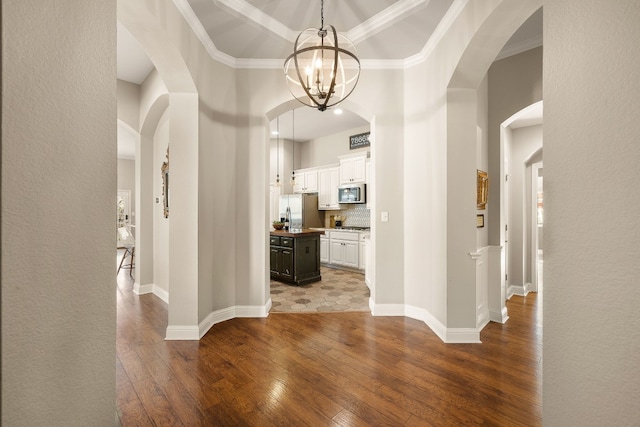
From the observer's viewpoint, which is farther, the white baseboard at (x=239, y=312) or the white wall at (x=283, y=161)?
the white wall at (x=283, y=161)

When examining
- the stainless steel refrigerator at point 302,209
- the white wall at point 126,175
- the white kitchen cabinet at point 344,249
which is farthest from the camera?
the white wall at point 126,175

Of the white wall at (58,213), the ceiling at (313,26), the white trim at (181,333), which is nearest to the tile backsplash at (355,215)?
the ceiling at (313,26)

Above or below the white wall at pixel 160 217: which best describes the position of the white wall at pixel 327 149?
above

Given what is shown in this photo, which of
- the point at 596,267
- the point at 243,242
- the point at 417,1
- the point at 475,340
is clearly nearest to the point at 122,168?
the point at 243,242

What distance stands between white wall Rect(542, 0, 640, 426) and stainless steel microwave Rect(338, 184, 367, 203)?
4.84 m

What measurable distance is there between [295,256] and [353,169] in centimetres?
259

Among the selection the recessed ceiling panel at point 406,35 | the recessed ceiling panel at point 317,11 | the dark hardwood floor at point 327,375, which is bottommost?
the dark hardwood floor at point 327,375

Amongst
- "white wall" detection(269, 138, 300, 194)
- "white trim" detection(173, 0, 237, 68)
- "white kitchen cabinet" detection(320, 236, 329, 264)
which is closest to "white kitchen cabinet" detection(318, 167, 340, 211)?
"white kitchen cabinet" detection(320, 236, 329, 264)

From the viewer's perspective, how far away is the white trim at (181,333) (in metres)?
2.74

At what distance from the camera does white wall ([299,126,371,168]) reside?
690cm

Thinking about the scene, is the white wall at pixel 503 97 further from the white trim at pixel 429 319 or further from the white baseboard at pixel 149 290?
the white baseboard at pixel 149 290

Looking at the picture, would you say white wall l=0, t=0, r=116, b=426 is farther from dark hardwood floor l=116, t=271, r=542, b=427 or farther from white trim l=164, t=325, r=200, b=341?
white trim l=164, t=325, r=200, b=341

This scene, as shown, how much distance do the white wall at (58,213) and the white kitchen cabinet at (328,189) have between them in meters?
5.79

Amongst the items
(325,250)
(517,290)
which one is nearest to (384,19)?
(517,290)
